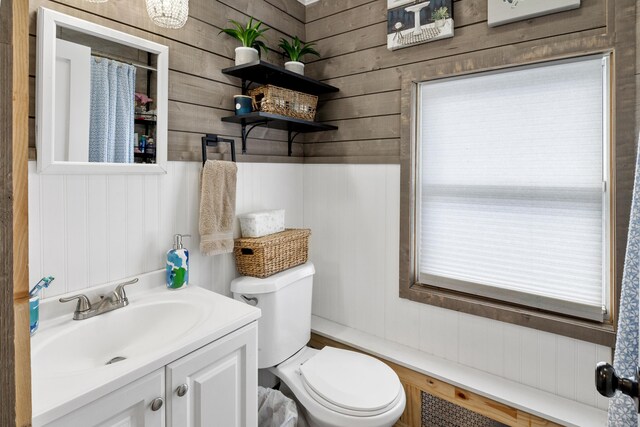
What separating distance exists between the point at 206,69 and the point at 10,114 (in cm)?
151

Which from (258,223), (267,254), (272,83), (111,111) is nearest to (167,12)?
(111,111)

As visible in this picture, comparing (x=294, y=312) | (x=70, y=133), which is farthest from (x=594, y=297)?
(x=70, y=133)

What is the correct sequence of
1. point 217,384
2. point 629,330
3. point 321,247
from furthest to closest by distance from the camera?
point 321,247 → point 217,384 → point 629,330

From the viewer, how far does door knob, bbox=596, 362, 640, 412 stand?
2.26 ft

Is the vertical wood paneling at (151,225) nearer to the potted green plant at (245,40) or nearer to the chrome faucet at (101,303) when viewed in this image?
the chrome faucet at (101,303)

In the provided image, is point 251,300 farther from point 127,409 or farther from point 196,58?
point 196,58

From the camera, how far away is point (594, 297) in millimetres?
1553

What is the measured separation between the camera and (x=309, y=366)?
1.70 meters

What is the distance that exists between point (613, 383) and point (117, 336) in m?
1.44

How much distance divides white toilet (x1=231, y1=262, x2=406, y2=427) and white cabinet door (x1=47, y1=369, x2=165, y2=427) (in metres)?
0.68

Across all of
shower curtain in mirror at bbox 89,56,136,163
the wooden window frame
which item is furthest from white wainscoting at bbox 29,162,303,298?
the wooden window frame

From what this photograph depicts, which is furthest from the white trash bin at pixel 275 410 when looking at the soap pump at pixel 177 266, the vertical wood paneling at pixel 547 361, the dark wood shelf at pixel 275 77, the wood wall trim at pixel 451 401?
the dark wood shelf at pixel 275 77

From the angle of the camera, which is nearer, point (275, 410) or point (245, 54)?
point (275, 410)

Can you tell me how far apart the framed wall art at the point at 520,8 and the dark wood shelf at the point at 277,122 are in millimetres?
969
